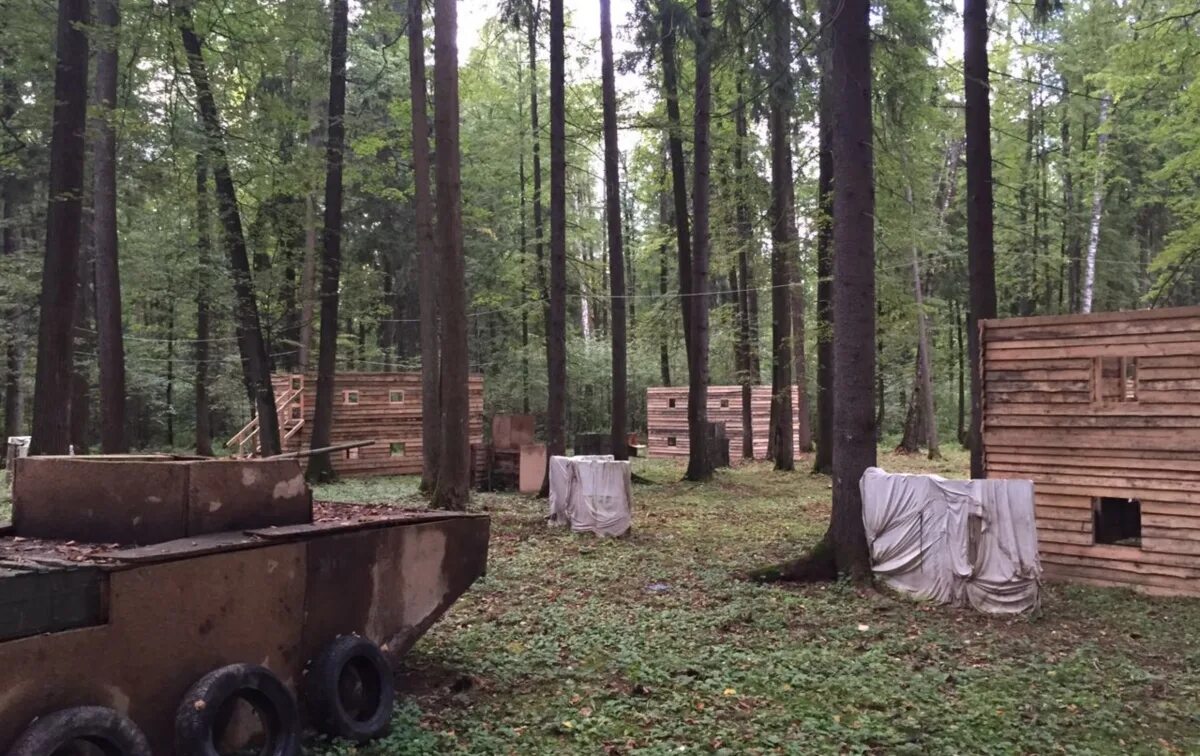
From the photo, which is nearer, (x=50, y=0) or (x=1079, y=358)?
(x=1079, y=358)

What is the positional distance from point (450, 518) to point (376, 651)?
1162mm

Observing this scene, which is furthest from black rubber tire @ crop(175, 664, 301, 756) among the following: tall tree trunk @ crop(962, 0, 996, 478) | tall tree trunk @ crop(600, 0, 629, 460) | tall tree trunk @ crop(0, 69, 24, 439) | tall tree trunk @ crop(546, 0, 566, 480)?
tall tree trunk @ crop(0, 69, 24, 439)

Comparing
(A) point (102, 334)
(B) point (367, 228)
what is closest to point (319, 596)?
(A) point (102, 334)

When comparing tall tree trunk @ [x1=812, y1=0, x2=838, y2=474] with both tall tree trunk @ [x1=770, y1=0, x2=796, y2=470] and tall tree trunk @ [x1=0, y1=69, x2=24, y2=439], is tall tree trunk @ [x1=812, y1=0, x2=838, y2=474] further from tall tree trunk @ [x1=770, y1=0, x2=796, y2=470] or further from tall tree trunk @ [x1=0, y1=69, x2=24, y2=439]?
tall tree trunk @ [x1=0, y1=69, x2=24, y2=439]

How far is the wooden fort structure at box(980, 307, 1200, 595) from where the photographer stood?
864 cm

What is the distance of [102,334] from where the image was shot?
46.0 feet

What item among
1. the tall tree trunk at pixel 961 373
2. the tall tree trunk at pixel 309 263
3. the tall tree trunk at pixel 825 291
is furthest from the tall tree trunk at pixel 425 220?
the tall tree trunk at pixel 961 373

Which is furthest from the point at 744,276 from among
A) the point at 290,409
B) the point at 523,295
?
the point at 290,409

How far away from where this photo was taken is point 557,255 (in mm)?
15617

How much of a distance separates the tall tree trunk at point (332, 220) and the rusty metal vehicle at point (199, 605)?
514 inches

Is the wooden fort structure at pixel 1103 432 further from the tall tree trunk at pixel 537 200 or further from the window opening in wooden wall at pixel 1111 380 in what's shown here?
the tall tree trunk at pixel 537 200

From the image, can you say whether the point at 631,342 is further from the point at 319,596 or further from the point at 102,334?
the point at 319,596

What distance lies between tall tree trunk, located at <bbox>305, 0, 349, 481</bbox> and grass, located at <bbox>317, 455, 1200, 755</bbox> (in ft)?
32.1

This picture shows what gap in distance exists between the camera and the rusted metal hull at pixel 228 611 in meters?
3.49
